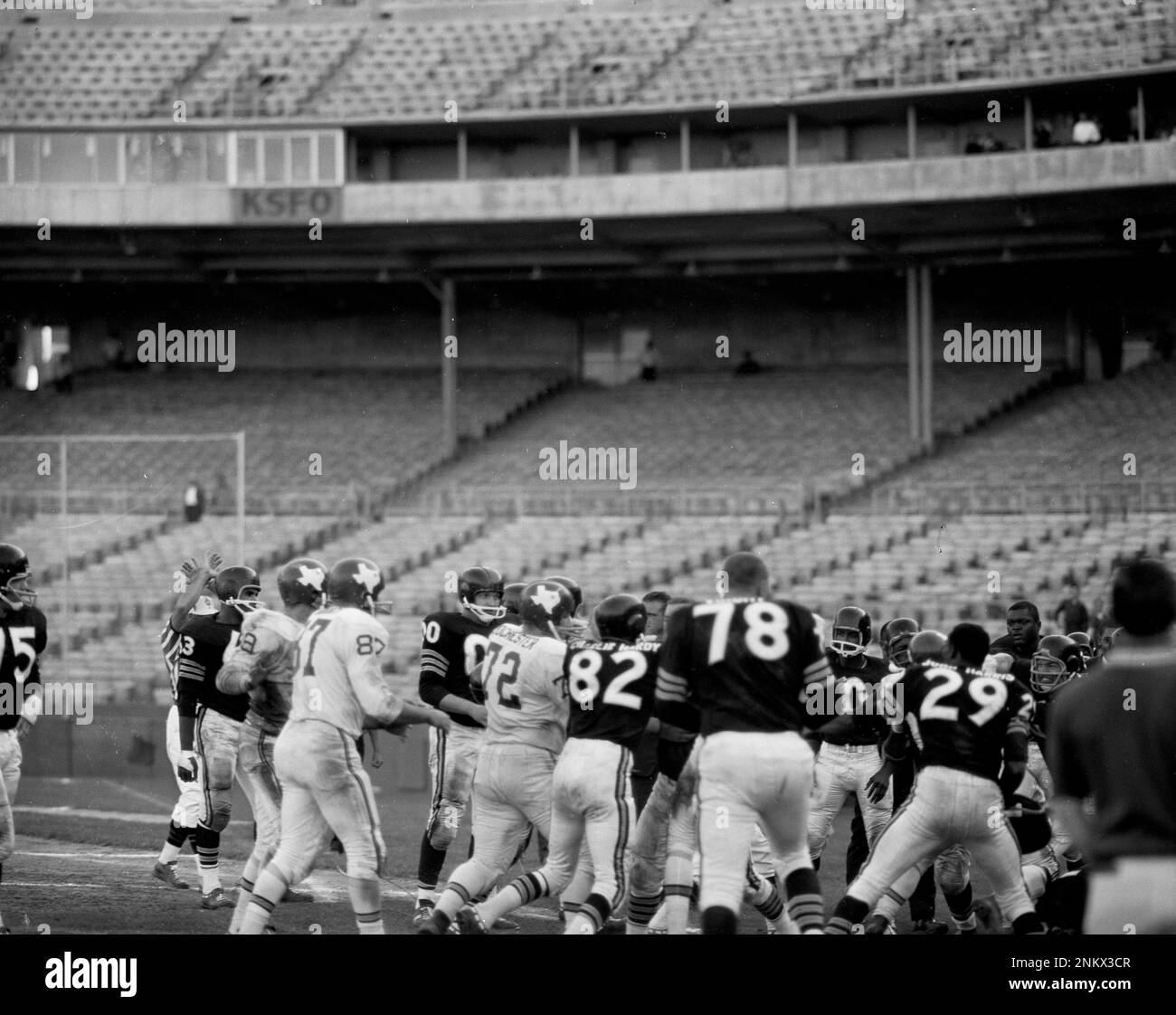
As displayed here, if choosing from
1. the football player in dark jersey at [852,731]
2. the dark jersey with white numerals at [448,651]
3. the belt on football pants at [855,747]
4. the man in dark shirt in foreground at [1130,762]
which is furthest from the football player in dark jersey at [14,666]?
the man in dark shirt in foreground at [1130,762]

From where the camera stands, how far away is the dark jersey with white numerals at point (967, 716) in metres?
8.92

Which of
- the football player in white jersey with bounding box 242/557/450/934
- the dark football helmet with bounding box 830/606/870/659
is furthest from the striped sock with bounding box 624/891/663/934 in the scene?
the dark football helmet with bounding box 830/606/870/659

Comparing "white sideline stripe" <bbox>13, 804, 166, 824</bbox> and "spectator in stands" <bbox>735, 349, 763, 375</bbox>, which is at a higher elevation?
"spectator in stands" <bbox>735, 349, 763, 375</bbox>

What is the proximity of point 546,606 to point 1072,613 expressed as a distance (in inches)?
412

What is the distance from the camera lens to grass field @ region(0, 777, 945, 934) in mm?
10266

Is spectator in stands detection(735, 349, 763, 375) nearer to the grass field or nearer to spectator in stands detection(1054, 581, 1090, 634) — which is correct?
spectator in stands detection(1054, 581, 1090, 634)

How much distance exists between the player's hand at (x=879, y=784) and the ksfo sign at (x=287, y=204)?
2152cm

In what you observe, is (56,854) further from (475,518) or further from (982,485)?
(982,485)

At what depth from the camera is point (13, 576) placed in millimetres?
9664

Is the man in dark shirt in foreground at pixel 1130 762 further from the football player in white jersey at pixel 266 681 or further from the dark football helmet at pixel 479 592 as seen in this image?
the dark football helmet at pixel 479 592

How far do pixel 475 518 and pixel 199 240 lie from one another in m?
8.36

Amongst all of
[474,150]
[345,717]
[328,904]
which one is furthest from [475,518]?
[345,717]

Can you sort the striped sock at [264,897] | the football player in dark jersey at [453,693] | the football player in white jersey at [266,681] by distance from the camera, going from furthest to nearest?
1. the football player in dark jersey at [453,693]
2. the football player in white jersey at [266,681]
3. the striped sock at [264,897]

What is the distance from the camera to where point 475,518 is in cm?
2664
